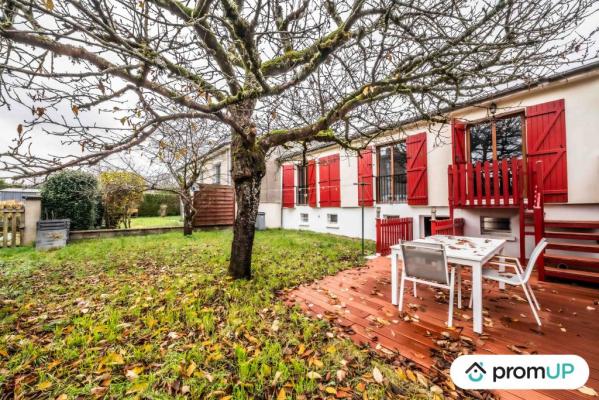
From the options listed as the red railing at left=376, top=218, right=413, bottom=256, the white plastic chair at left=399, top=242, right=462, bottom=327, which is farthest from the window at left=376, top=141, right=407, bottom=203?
the white plastic chair at left=399, top=242, right=462, bottom=327

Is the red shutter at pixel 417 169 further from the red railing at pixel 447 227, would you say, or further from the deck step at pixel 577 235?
the deck step at pixel 577 235

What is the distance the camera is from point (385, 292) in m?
3.80

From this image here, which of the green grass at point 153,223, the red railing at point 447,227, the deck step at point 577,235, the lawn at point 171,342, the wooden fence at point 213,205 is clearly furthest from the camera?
the green grass at point 153,223

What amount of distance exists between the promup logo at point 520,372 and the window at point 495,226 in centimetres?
453

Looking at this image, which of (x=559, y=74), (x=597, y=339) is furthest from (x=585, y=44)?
(x=597, y=339)

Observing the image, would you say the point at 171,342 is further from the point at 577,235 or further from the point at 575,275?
the point at 577,235

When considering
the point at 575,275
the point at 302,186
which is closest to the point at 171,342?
the point at 575,275

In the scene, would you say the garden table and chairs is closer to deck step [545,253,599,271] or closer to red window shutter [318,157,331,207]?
deck step [545,253,599,271]

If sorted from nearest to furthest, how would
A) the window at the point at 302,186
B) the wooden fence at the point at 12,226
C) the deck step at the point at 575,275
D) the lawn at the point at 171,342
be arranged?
the lawn at the point at 171,342 < the deck step at the point at 575,275 < the wooden fence at the point at 12,226 < the window at the point at 302,186

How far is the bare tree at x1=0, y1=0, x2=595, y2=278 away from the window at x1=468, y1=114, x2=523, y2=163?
253cm

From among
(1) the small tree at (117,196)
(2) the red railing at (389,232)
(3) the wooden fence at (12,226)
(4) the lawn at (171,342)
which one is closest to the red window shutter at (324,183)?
(2) the red railing at (389,232)

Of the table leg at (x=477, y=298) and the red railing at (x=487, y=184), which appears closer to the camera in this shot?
the table leg at (x=477, y=298)

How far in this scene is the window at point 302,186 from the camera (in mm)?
11664

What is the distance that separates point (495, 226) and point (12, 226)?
13.0 m
